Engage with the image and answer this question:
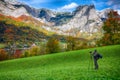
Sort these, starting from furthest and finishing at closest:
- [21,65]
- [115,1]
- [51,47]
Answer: [51,47] → [115,1] → [21,65]

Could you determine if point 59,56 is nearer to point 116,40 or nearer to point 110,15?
point 116,40

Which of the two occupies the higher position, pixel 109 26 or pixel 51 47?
pixel 109 26

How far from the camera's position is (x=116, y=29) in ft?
257

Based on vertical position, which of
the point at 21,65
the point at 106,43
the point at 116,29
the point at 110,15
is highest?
the point at 110,15

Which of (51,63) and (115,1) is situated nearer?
(51,63)

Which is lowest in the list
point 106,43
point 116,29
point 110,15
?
point 106,43

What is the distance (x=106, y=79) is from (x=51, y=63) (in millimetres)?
28469

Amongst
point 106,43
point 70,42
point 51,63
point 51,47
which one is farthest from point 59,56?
point 70,42

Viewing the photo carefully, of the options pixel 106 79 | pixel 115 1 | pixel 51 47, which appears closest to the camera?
pixel 106 79

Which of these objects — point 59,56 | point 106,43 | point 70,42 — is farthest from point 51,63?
point 70,42

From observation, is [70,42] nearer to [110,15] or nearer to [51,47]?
[51,47]

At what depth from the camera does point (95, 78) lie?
68.7 ft

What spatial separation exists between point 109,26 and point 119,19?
514 centimetres

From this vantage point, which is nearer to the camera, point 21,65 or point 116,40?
point 21,65
